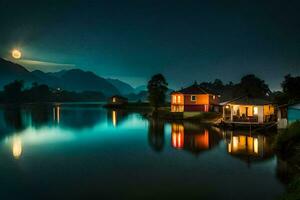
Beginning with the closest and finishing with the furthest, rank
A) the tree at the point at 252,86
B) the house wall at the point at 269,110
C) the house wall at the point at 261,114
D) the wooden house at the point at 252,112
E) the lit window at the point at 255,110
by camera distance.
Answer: the house wall at the point at 261,114, the wooden house at the point at 252,112, the house wall at the point at 269,110, the lit window at the point at 255,110, the tree at the point at 252,86

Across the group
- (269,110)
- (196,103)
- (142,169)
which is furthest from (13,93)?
(142,169)

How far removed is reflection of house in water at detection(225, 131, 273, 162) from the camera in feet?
77.3

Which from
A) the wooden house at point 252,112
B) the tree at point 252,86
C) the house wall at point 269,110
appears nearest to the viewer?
the wooden house at point 252,112

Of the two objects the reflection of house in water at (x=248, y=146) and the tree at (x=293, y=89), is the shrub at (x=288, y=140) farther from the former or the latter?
the tree at (x=293, y=89)

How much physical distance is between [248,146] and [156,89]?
44.5 meters

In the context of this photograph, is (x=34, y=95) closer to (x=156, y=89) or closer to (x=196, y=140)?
(x=156, y=89)

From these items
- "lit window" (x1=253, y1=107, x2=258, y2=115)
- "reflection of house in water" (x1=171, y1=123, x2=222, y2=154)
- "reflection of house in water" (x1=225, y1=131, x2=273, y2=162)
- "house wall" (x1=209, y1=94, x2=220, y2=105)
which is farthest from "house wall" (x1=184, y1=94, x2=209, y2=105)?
"reflection of house in water" (x1=225, y1=131, x2=273, y2=162)

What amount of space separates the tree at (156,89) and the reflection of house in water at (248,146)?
3617 centimetres

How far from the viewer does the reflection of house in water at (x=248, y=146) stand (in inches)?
928

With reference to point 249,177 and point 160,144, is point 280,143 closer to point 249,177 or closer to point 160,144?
point 249,177

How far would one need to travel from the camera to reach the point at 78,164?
2205 cm

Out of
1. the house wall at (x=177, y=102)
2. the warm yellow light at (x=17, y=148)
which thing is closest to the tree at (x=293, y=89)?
the house wall at (x=177, y=102)

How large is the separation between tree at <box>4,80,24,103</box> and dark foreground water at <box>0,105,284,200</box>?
148 meters

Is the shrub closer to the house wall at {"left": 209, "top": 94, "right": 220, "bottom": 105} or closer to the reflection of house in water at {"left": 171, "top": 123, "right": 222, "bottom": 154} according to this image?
the reflection of house in water at {"left": 171, "top": 123, "right": 222, "bottom": 154}
